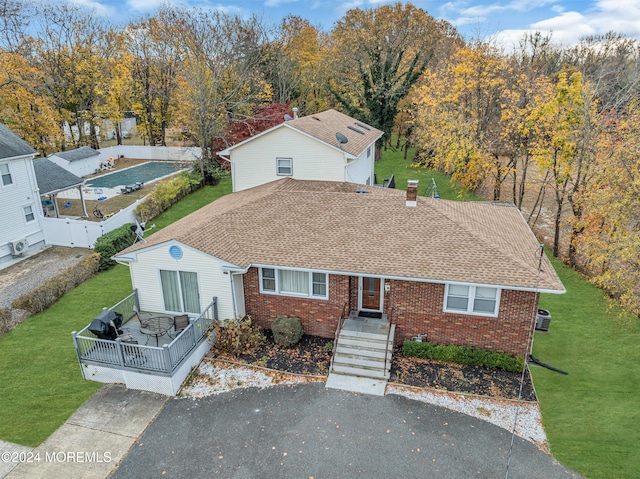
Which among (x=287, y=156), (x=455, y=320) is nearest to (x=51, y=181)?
(x=287, y=156)

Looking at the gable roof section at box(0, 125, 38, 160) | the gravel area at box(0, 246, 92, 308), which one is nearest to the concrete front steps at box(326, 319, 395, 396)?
the gravel area at box(0, 246, 92, 308)

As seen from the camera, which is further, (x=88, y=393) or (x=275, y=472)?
(x=88, y=393)

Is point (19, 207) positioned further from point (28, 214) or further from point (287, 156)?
point (287, 156)

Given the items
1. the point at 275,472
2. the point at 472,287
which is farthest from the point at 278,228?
the point at 275,472

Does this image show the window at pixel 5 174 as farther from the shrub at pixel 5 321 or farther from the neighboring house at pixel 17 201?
the shrub at pixel 5 321

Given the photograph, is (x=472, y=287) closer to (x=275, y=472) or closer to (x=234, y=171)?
(x=275, y=472)

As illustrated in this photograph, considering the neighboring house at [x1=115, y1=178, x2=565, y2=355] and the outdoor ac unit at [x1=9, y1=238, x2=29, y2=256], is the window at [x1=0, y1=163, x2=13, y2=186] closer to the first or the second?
the outdoor ac unit at [x1=9, y1=238, x2=29, y2=256]
